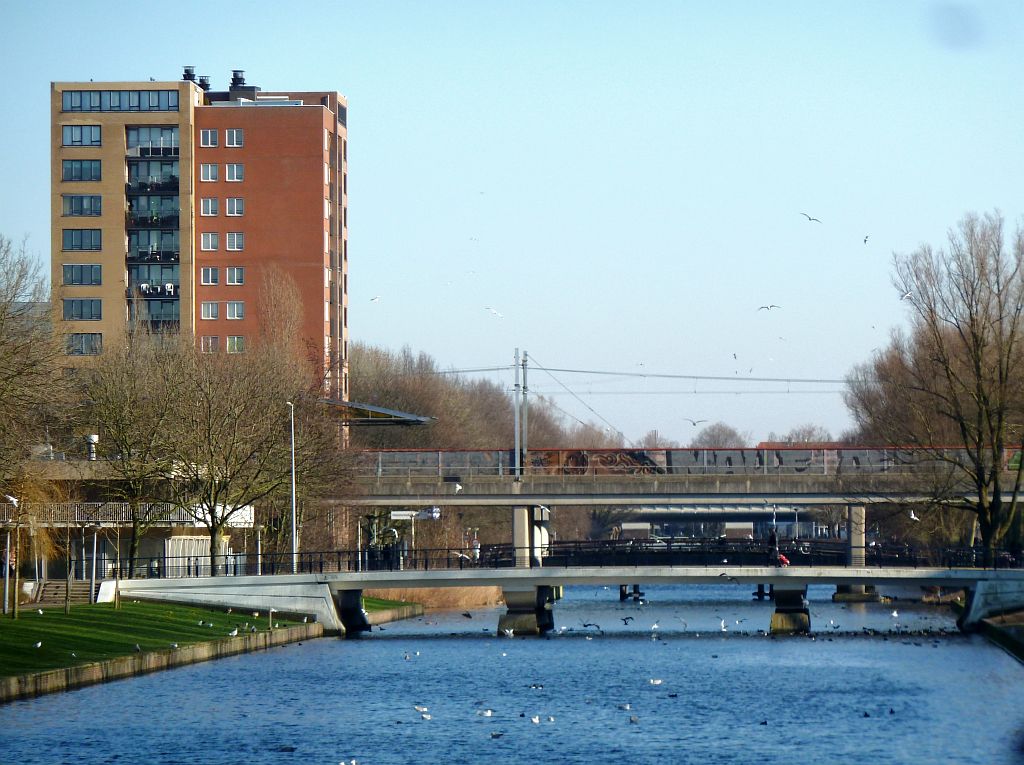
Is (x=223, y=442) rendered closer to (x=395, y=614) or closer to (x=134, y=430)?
(x=134, y=430)

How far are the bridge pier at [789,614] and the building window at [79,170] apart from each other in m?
71.8

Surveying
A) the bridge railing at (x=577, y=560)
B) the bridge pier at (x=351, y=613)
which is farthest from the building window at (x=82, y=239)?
the bridge pier at (x=351, y=613)

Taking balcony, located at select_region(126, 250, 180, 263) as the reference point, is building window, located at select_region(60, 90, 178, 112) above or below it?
above

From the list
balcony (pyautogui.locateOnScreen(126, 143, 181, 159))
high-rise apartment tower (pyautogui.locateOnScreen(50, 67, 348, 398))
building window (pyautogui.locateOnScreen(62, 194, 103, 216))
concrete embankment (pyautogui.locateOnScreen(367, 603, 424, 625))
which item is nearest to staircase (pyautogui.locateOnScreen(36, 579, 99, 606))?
concrete embankment (pyautogui.locateOnScreen(367, 603, 424, 625))

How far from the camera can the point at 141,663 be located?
4988 centimetres

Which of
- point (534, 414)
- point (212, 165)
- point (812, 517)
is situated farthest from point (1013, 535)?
point (534, 414)

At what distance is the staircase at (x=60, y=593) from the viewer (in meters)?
66.2

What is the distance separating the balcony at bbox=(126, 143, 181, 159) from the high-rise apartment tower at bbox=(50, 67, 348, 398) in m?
0.08

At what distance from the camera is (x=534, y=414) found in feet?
636

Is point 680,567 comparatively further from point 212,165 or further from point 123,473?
point 212,165

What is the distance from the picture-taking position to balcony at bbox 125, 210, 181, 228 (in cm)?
12194

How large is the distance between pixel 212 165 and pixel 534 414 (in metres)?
79.2

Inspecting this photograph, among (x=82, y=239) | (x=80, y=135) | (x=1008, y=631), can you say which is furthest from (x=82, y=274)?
(x=1008, y=631)

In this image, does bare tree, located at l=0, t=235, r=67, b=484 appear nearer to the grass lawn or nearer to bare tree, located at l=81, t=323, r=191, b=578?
the grass lawn
